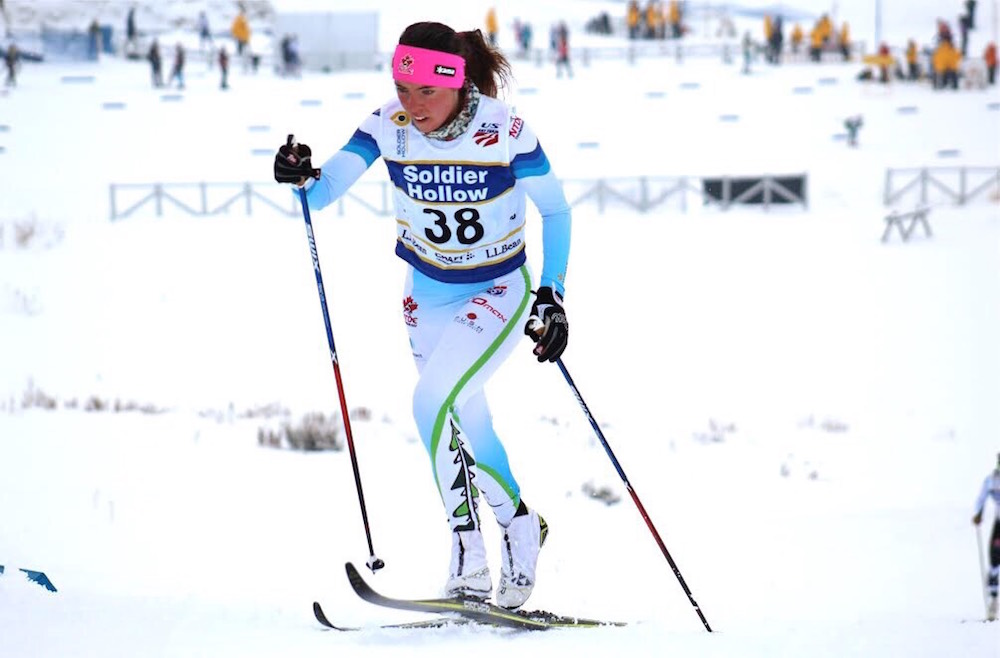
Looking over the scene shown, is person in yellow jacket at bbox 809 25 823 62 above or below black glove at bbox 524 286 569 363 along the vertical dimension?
below

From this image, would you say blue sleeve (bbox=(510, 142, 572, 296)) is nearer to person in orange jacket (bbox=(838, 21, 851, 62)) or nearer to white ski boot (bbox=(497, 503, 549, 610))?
white ski boot (bbox=(497, 503, 549, 610))

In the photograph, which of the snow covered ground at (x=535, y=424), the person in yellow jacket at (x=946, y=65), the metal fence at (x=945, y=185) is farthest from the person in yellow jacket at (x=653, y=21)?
the metal fence at (x=945, y=185)

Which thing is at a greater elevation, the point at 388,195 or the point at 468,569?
the point at 468,569

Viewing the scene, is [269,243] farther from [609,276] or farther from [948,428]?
[948,428]

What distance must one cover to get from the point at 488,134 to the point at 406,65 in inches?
13.2

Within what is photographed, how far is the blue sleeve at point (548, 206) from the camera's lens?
4.09 meters

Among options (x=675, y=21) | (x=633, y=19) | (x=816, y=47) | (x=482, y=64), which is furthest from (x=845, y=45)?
(x=482, y=64)

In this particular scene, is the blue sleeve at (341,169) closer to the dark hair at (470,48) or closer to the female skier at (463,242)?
the female skier at (463,242)

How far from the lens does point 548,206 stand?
4203mm

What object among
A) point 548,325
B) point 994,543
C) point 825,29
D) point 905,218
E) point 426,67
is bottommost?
point 905,218

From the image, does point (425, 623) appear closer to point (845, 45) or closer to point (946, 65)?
point (946, 65)

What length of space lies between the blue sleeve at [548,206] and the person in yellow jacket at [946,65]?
2597 cm

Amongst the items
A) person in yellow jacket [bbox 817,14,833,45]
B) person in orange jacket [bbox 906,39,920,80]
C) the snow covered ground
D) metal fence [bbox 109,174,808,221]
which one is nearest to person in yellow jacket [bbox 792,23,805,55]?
person in yellow jacket [bbox 817,14,833,45]

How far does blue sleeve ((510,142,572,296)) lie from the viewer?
4.09 meters
